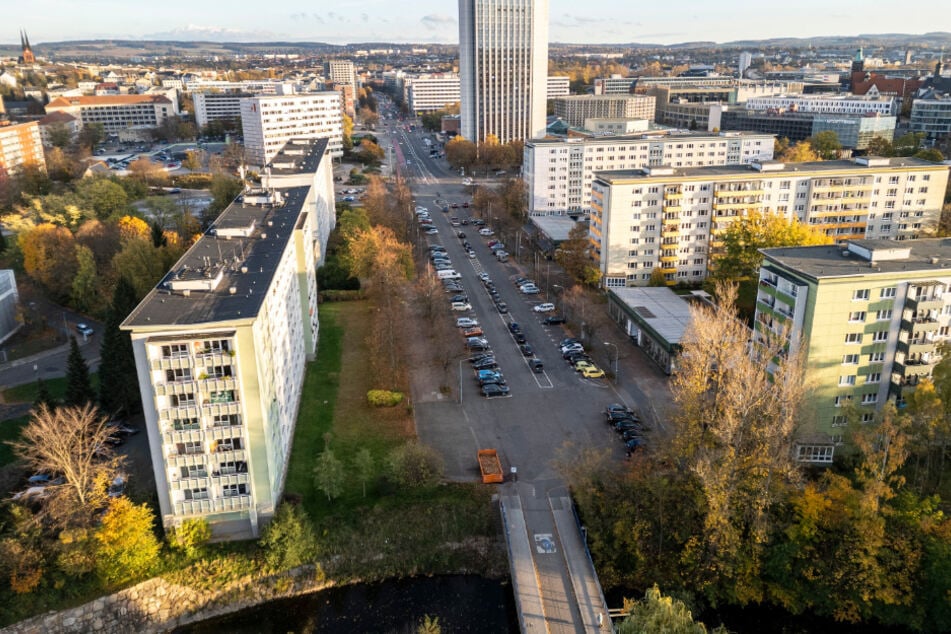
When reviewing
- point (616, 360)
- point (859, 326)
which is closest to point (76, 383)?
point (616, 360)

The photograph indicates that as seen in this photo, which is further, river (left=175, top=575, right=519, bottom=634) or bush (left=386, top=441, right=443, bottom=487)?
bush (left=386, top=441, right=443, bottom=487)

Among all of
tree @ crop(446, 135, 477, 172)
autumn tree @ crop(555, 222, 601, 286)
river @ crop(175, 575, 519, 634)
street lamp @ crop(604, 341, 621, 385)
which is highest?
tree @ crop(446, 135, 477, 172)

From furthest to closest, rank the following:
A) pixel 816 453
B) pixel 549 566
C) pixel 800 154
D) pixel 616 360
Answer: pixel 800 154 → pixel 616 360 → pixel 816 453 → pixel 549 566

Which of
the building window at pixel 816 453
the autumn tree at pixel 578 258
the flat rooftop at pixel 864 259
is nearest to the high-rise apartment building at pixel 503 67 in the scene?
the autumn tree at pixel 578 258

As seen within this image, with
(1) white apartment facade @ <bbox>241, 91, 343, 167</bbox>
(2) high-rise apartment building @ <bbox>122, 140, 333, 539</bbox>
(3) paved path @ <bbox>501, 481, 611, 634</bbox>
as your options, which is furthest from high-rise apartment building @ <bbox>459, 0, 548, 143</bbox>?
(3) paved path @ <bbox>501, 481, 611, 634</bbox>

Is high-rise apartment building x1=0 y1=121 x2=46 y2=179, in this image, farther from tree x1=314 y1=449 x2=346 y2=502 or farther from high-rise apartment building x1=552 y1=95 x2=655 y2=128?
high-rise apartment building x1=552 y1=95 x2=655 y2=128

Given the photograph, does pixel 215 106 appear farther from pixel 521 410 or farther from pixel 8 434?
pixel 521 410
